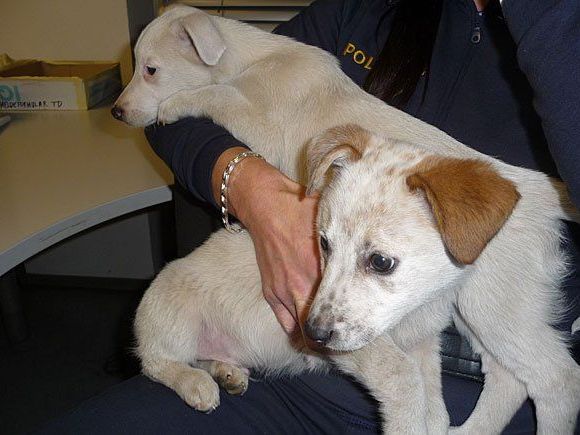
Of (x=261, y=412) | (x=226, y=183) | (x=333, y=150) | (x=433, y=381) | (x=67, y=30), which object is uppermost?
(x=333, y=150)

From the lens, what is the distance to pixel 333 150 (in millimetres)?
1157

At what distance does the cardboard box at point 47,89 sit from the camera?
2.54 m

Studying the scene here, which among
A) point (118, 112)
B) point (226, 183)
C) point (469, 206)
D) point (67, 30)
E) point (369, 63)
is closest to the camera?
point (469, 206)

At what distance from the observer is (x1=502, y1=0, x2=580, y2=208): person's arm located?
1.00 meters

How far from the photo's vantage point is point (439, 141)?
51.2 inches

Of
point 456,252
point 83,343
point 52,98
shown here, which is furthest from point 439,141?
point 83,343

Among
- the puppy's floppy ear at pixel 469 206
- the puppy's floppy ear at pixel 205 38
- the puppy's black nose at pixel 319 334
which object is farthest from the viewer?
the puppy's floppy ear at pixel 205 38

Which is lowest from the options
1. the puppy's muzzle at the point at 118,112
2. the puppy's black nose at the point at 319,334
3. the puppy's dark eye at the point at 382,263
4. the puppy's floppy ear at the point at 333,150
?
the puppy's black nose at the point at 319,334

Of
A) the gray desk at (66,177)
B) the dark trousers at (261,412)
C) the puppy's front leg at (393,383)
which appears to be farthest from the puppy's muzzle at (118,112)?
the puppy's front leg at (393,383)

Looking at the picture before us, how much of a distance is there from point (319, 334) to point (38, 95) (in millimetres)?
1925

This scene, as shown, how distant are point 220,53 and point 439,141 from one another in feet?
2.26

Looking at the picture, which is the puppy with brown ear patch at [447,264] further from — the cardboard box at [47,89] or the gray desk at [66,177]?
the cardboard box at [47,89]

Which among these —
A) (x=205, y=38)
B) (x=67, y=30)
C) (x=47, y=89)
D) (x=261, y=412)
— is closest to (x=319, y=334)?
(x=261, y=412)

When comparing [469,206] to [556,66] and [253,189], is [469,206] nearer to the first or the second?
[556,66]
